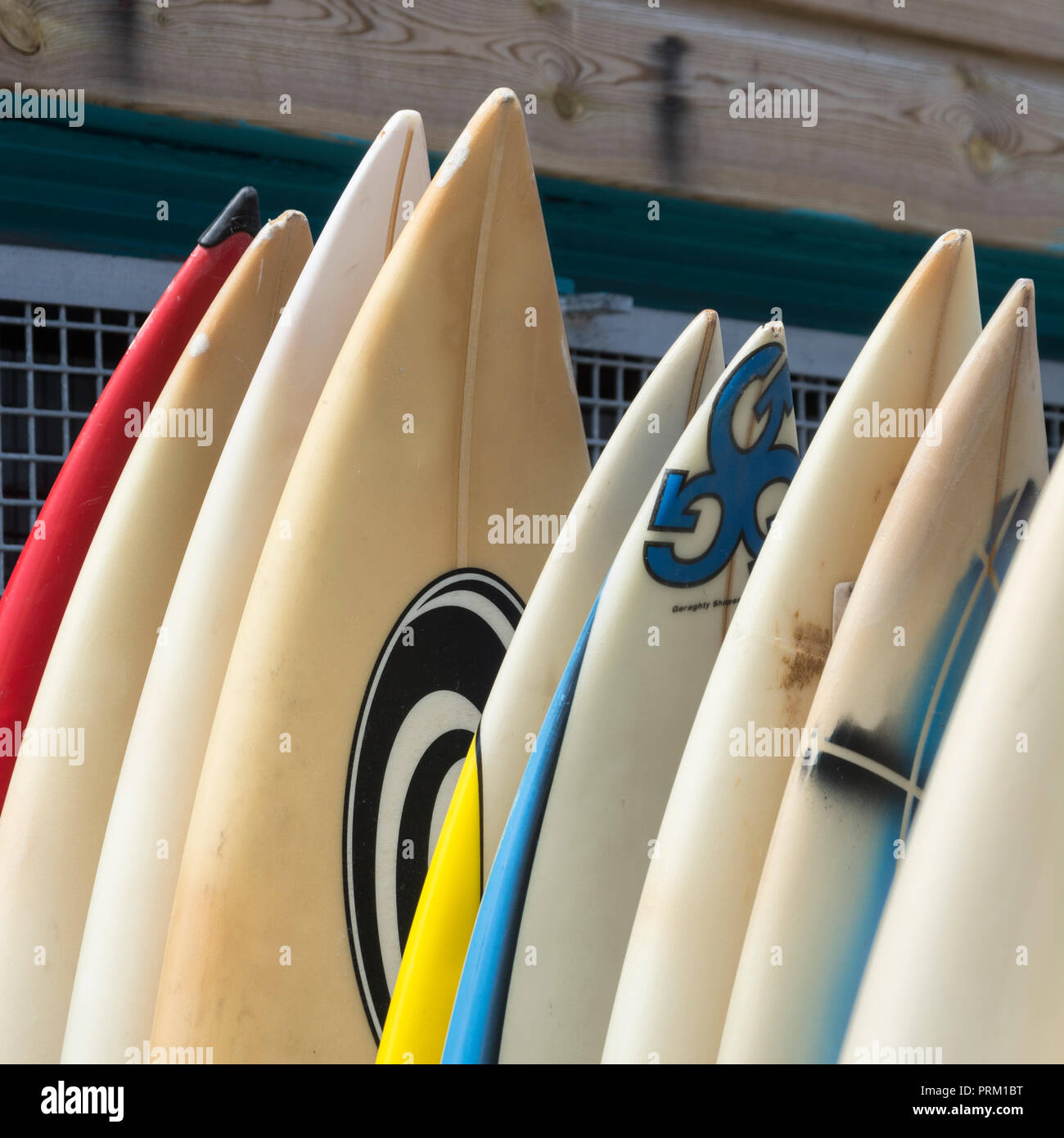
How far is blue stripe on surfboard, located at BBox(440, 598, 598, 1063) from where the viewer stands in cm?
90

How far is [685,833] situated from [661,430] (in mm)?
370

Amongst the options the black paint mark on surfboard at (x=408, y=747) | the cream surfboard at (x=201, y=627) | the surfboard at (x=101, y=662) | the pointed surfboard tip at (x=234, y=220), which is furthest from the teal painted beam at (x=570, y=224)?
the black paint mark on surfboard at (x=408, y=747)

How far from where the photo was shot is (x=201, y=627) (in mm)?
1153

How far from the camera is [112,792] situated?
1.27 meters

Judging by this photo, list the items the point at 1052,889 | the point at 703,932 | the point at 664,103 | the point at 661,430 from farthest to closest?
the point at 664,103 < the point at 661,430 < the point at 703,932 < the point at 1052,889

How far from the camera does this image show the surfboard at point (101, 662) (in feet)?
4.02

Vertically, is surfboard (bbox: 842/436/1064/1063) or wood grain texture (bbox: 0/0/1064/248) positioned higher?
wood grain texture (bbox: 0/0/1064/248)

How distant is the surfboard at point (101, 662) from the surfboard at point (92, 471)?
0.21 ft

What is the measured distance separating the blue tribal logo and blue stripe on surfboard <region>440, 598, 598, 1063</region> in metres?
0.14

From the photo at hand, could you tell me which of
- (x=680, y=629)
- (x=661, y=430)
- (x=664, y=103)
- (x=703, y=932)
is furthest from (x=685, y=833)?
(x=664, y=103)

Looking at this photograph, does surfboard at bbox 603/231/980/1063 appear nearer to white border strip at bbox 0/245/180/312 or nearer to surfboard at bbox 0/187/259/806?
surfboard at bbox 0/187/259/806

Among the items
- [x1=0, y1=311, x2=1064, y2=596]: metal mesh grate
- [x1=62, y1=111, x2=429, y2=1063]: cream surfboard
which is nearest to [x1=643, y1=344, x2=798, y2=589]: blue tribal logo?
[x1=62, y1=111, x2=429, y2=1063]: cream surfboard

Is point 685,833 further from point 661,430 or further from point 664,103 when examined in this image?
point 664,103

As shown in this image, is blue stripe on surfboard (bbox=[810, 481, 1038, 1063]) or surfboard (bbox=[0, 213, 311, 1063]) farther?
surfboard (bbox=[0, 213, 311, 1063])
